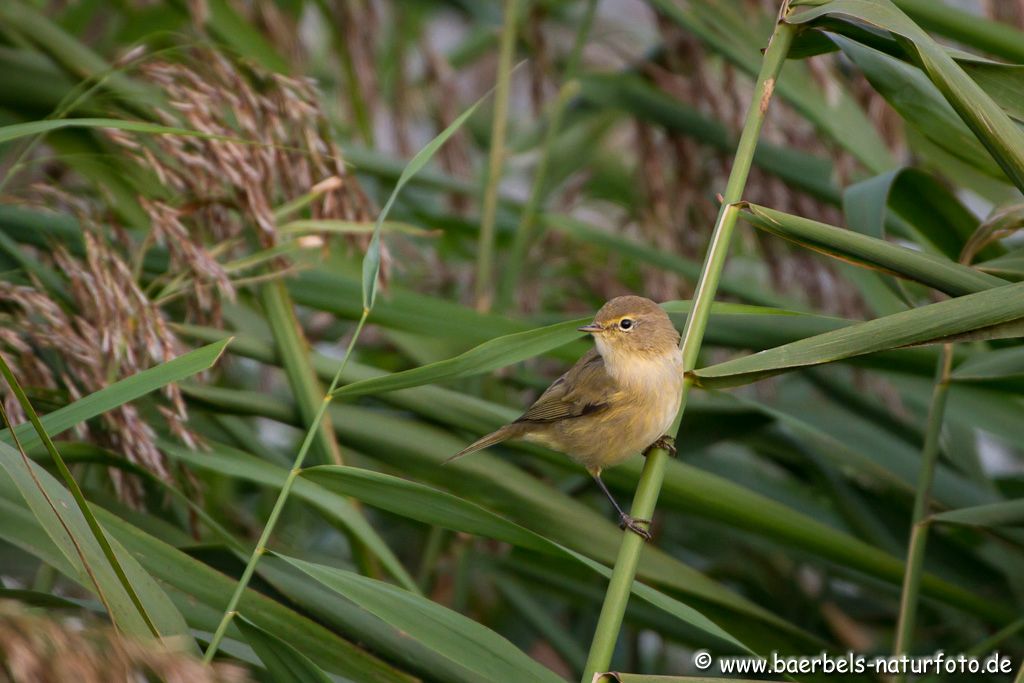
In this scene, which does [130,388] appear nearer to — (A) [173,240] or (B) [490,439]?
(A) [173,240]

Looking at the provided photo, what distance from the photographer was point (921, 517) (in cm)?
186

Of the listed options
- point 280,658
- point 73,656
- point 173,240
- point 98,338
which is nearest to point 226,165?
point 173,240

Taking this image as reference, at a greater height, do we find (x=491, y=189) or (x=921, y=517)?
(x=491, y=189)

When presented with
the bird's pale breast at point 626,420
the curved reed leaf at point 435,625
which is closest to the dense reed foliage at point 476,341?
the curved reed leaf at point 435,625

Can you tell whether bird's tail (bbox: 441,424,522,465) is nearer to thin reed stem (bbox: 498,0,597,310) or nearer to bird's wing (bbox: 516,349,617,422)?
bird's wing (bbox: 516,349,617,422)

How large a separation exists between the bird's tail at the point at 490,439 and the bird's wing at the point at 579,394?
0.05 meters

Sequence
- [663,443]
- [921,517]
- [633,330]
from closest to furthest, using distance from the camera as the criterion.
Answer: [663,443] < [921,517] < [633,330]

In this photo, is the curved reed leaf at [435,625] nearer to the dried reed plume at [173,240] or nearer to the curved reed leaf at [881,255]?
the dried reed plume at [173,240]

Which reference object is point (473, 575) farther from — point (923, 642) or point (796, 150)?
point (796, 150)

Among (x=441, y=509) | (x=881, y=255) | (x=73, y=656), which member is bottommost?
(x=73, y=656)

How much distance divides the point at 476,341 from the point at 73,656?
134 centimetres

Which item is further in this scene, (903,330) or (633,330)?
(633,330)

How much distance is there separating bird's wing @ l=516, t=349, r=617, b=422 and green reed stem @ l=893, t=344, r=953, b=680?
0.61m

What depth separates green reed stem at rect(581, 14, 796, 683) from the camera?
1343mm
